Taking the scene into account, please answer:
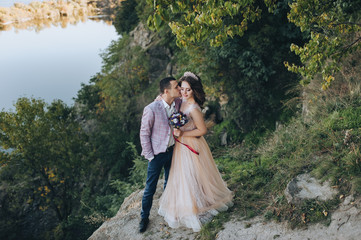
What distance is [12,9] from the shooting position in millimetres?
64312

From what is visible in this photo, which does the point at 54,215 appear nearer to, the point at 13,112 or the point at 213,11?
the point at 13,112

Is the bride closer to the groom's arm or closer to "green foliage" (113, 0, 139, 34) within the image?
the groom's arm

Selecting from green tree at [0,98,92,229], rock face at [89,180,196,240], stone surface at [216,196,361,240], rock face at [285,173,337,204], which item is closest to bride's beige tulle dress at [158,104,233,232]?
rock face at [89,180,196,240]

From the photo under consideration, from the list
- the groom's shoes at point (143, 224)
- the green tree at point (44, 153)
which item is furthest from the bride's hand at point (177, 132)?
the green tree at point (44, 153)

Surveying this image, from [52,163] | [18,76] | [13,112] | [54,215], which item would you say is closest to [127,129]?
[52,163]

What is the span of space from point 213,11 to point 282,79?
8047 mm

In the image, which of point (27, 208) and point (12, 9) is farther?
point (12, 9)

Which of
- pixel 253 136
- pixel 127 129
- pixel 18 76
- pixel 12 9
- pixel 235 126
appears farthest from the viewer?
pixel 12 9

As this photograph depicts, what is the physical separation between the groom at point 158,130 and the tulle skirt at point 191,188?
0.96 ft

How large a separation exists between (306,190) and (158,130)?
2358 millimetres

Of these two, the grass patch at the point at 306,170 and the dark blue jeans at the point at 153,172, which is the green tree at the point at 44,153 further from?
the dark blue jeans at the point at 153,172

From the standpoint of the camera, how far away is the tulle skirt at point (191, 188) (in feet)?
14.0

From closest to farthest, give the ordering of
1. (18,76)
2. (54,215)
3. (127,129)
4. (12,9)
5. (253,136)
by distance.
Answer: (253,136), (127,129), (54,215), (18,76), (12,9)

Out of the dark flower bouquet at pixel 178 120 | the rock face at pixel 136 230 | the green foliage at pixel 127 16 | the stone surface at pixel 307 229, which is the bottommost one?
the stone surface at pixel 307 229
